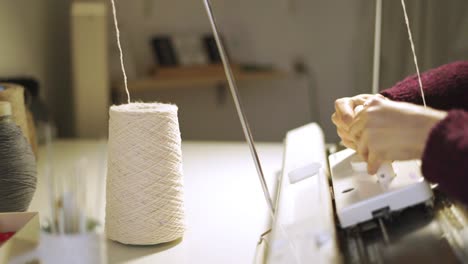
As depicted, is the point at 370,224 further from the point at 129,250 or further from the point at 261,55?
the point at 261,55

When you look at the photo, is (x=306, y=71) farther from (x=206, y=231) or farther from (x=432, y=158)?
(x=432, y=158)

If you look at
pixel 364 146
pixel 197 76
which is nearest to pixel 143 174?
pixel 364 146

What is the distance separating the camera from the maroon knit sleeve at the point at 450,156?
0.60m

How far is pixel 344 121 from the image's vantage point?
3.02 feet

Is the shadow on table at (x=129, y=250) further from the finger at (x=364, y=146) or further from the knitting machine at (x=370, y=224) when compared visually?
the finger at (x=364, y=146)

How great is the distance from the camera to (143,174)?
2.53ft

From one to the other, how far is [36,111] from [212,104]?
1.00 meters

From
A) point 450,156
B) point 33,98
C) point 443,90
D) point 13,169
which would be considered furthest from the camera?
point 33,98

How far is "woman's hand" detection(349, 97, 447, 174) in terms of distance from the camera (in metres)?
0.68

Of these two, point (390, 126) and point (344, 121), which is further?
point (344, 121)

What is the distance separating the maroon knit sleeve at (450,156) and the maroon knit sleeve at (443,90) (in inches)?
16.0

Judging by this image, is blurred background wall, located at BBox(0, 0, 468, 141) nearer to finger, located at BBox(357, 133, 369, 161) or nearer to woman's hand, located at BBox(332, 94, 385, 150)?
woman's hand, located at BBox(332, 94, 385, 150)

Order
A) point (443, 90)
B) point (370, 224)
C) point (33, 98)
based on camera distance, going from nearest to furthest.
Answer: point (370, 224) < point (443, 90) < point (33, 98)

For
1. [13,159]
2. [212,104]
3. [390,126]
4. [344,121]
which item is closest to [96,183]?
[13,159]
